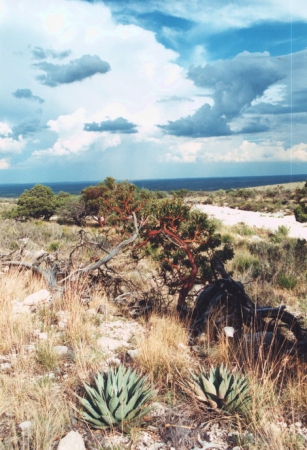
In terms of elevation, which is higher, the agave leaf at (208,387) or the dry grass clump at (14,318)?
the dry grass clump at (14,318)

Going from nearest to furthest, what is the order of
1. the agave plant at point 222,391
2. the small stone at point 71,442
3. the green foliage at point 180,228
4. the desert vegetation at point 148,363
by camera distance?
1. the small stone at point 71,442
2. the desert vegetation at point 148,363
3. the agave plant at point 222,391
4. the green foliage at point 180,228

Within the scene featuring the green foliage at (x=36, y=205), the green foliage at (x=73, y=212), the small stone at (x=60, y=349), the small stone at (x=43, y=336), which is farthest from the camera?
the green foliage at (x=36, y=205)

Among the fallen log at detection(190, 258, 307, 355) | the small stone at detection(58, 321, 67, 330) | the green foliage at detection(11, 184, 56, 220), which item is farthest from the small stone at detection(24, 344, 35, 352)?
the green foliage at detection(11, 184, 56, 220)

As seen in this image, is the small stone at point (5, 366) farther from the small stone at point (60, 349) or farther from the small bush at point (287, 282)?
the small bush at point (287, 282)

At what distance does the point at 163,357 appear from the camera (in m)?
3.56

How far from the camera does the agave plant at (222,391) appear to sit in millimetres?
2883

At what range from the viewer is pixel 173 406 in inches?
117

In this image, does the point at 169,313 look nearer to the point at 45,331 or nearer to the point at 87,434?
the point at 45,331

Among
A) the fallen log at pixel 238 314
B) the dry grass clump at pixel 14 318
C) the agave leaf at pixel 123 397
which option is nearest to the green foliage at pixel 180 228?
the fallen log at pixel 238 314

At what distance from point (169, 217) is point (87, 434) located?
14.2 ft

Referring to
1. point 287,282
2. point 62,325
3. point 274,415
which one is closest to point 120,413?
point 274,415

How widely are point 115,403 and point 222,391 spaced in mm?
881

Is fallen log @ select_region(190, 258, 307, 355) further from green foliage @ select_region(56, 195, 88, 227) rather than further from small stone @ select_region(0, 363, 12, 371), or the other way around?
green foliage @ select_region(56, 195, 88, 227)

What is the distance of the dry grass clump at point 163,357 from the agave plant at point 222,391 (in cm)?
31
